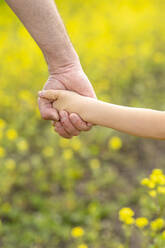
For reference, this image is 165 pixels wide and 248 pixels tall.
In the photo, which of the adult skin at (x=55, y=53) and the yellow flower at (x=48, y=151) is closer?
the adult skin at (x=55, y=53)

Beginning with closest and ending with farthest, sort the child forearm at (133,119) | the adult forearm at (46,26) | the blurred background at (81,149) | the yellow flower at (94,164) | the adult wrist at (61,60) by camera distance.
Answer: the child forearm at (133,119) → the adult forearm at (46,26) → the adult wrist at (61,60) → the blurred background at (81,149) → the yellow flower at (94,164)

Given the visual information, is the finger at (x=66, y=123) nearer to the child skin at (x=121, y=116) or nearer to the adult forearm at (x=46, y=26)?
the child skin at (x=121, y=116)

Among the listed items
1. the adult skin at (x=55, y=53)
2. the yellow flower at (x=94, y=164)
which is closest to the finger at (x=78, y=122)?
the adult skin at (x=55, y=53)

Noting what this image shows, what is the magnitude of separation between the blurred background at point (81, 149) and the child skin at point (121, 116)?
0.61 m

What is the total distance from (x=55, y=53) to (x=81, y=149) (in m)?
1.00

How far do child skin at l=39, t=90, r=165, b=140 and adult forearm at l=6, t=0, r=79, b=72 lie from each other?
0.65 ft

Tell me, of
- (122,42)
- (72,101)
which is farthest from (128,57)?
(72,101)

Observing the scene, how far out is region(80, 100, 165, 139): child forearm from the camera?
1103 millimetres

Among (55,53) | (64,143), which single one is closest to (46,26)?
(55,53)

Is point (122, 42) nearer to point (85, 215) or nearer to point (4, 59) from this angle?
point (4, 59)

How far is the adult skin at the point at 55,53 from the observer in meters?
1.34

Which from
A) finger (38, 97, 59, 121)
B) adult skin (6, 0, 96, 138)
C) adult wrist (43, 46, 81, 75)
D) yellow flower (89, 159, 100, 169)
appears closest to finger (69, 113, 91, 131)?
adult skin (6, 0, 96, 138)

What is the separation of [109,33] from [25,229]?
2.34 metres

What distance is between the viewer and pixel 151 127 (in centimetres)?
111
